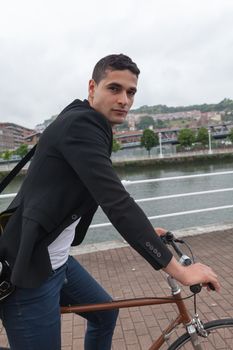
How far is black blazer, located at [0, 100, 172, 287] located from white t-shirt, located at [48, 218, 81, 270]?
0.10 m

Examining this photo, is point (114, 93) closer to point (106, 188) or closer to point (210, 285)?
point (106, 188)

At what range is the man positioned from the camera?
1.37 m

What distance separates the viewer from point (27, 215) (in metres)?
1.39

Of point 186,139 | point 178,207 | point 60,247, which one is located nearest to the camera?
→ point 60,247

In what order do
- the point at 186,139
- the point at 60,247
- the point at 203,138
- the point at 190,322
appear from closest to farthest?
the point at 60,247
the point at 190,322
the point at 186,139
the point at 203,138

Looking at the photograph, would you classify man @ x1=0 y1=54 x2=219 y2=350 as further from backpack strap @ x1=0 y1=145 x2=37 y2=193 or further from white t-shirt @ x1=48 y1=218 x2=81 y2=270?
backpack strap @ x1=0 y1=145 x2=37 y2=193

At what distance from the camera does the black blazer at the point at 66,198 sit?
136 centimetres

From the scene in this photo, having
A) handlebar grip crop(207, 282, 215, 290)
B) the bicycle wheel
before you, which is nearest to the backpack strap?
handlebar grip crop(207, 282, 215, 290)

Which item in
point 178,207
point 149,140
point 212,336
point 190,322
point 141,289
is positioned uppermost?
point 190,322

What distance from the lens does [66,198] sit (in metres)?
1.43

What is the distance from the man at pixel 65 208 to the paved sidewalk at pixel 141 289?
1.57 m

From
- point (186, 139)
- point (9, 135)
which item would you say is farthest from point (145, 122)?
point (186, 139)

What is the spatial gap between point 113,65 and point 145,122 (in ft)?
524

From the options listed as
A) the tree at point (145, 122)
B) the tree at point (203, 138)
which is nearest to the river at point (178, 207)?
the tree at point (203, 138)
